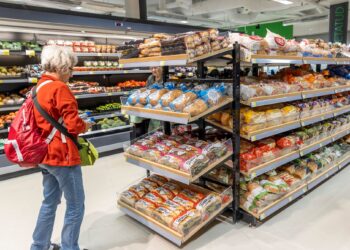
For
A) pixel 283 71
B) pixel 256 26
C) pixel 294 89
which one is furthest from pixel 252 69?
pixel 256 26

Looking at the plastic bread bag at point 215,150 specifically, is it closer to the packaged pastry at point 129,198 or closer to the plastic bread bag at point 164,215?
the plastic bread bag at point 164,215

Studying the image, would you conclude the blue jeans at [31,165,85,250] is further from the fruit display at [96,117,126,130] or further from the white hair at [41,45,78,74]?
the fruit display at [96,117,126,130]

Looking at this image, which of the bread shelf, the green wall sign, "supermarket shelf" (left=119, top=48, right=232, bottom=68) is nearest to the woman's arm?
"supermarket shelf" (left=119, top=48, right=232, bottom=68)

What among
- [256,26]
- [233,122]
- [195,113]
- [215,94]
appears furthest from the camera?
[256,26]

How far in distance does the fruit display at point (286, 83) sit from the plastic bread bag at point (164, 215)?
1.23 meters

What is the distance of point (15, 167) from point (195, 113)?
332 cm

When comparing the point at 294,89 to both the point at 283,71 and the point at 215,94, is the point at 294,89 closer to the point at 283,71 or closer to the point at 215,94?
the point at 283,71

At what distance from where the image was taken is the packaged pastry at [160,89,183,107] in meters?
2.58

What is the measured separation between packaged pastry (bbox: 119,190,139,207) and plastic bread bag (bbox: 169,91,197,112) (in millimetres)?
1046

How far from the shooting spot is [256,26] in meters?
13.6

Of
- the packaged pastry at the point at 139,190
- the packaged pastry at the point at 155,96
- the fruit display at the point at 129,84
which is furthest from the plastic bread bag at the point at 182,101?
the fruit display at the point at 129,84

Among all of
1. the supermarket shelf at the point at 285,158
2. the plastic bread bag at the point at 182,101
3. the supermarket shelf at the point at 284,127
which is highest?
the plastic bread bag at the point at 182,101

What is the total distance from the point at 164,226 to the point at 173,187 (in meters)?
0.50

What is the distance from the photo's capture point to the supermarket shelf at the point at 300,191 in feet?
9.37
